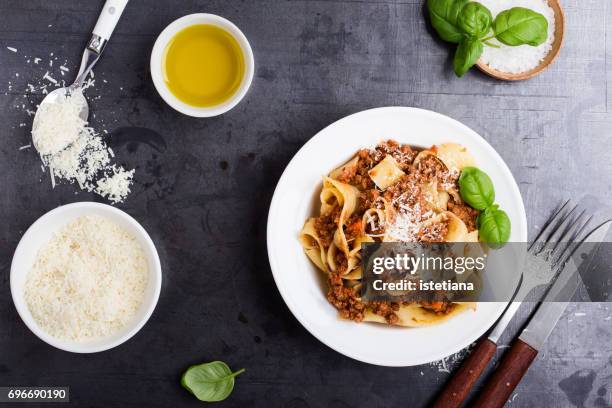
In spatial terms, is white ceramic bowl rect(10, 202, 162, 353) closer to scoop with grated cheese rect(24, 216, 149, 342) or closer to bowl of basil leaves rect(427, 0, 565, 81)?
scoop with grated cheese rect(24, 216, 149, 342)

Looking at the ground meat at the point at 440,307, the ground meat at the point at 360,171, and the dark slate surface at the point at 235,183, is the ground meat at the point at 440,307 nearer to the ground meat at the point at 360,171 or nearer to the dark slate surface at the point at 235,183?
the dark slate surface at the point at 235,183

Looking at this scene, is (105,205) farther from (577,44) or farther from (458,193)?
(577,44)

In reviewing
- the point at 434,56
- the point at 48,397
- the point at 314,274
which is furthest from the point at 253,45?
the point at 48,397

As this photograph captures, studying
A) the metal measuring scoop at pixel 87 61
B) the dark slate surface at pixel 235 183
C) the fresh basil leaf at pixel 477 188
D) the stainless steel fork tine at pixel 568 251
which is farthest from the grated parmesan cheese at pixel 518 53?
the metal measuring scoop at pixel 87 61

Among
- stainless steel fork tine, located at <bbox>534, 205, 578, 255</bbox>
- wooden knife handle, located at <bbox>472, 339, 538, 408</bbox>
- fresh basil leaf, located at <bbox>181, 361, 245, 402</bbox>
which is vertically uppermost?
stainless steel fork tine, located at <bbox>534, 205, 578, 255</bbox>

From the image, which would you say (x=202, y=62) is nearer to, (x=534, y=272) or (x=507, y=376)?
(x=534, y=272)

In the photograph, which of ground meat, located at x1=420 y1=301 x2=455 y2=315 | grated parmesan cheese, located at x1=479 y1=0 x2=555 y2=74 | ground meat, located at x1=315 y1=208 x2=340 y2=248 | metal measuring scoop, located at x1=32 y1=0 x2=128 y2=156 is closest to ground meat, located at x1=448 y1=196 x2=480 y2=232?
ground meat, located at x1=420 y1=301 x2=455 y2=315
